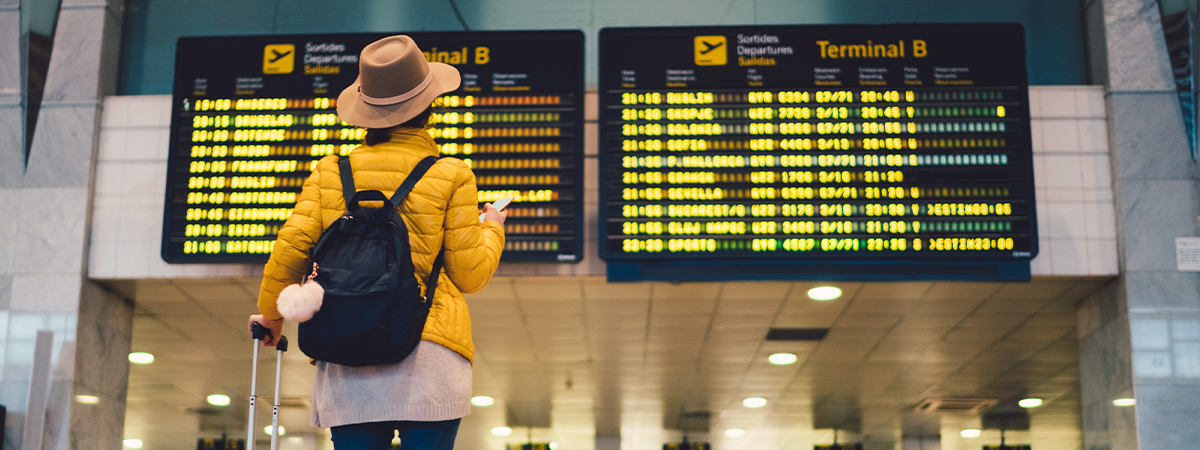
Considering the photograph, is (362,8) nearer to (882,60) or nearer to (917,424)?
(882,60)

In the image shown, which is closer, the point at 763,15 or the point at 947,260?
the point at 947,260

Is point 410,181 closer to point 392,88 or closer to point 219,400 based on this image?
point 392,88

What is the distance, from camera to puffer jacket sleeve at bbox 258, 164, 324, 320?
2924mm

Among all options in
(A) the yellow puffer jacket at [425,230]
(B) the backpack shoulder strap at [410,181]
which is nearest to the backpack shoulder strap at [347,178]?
(A) the yellow puffer jacket at [425,230]

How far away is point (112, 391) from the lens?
7.31 m

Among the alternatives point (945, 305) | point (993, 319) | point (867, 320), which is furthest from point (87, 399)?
point (993, 319)

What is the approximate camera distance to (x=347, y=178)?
9.75 feet

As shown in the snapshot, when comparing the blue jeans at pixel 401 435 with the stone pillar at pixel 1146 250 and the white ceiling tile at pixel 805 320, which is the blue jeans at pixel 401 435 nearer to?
the stone pillar at pixel 1146 250

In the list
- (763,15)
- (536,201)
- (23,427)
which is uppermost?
(763,15)

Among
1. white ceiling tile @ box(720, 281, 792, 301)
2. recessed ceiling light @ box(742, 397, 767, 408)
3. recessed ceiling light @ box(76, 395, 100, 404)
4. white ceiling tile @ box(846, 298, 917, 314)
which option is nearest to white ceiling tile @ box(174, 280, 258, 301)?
recessed ceiling light @ box(76, 395, 100, 404)

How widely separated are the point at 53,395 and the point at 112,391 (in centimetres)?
60

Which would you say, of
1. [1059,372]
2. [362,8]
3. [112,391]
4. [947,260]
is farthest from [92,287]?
[1059,372]

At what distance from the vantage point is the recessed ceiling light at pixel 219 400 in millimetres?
11773

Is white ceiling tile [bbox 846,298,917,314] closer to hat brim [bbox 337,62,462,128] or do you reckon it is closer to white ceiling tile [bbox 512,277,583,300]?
white ceiling tile [bbox 512,277,583,300]
